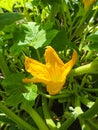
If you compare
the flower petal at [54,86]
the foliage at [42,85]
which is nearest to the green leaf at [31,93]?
the foliage at [42,85]

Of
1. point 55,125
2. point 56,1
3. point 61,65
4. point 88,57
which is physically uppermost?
point 56,1

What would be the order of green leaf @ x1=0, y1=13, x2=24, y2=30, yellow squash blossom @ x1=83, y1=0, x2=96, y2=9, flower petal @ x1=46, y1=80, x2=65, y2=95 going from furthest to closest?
yellow squash blossom @ x1=83, y1=0, x2=96, y2=9 < flower petal @ x1=46, y1=80, x2=65, y2=95 < green leaf @ x1=0, y1=13, x2=24, y2=30

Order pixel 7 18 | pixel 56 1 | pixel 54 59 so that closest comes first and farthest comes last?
1. pixel 7 18
2. pixel 54 59
3. pixel 56 1

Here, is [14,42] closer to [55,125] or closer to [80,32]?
[55,125]

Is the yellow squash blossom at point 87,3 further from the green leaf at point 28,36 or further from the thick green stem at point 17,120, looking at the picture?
the thick green stem at point 17,120

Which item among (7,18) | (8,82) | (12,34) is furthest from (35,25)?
(7,18)

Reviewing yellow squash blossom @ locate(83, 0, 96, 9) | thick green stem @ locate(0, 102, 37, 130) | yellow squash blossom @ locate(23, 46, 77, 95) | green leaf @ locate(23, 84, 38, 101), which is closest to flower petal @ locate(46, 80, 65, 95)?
yellow squash blossom @ locate(23, 46, 77, 95)

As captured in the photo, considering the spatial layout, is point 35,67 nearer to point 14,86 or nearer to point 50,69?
point 50,69

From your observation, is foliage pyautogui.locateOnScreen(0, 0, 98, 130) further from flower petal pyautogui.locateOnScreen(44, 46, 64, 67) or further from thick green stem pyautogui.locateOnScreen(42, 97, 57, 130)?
flower petal pyautogui.locateOnScreen(44, 46, 64, 67)
